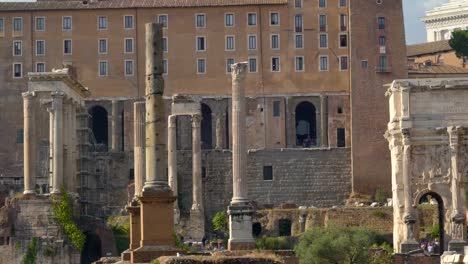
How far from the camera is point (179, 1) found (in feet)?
332

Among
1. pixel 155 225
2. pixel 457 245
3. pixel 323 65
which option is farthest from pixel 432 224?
pixel 155 225

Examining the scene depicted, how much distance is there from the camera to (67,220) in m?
81.8

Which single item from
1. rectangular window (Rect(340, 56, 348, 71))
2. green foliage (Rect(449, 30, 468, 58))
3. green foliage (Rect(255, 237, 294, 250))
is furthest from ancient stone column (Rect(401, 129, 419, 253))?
green foliage (Rect(449, 30, 468, 58))

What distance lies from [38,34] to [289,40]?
1349cm

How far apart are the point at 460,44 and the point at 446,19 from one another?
4540cm

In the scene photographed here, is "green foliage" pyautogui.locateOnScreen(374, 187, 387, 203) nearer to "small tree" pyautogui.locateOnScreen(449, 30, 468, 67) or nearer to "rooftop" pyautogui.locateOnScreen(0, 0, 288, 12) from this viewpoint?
"rooftop" pyautogui.locateOnScreen(0, 0, 288, 12)

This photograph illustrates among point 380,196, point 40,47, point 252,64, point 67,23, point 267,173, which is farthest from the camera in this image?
point 67,23

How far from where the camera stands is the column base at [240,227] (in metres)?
59.7

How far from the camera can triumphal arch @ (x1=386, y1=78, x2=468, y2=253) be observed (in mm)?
75625

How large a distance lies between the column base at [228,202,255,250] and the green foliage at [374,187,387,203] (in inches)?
1219

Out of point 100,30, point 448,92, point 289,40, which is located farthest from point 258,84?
point 448,92

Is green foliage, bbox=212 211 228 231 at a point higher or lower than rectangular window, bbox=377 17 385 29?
lower

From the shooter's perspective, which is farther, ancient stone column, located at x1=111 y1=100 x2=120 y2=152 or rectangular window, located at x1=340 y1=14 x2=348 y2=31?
rectangular window, located at x1=340 y1=14 x2=348 y2=31

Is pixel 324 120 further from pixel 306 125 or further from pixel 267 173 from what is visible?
pixel 267 173
